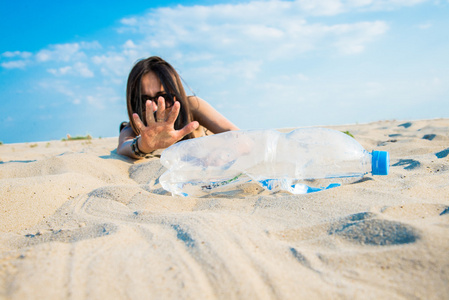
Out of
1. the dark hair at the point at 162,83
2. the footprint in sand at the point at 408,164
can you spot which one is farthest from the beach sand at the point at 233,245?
the dark hair at the point at 162,83

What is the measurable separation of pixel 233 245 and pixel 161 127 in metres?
1.28

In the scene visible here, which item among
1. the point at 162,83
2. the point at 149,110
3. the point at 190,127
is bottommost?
the point at 190,127

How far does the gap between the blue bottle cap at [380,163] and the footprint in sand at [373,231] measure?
1.76ft

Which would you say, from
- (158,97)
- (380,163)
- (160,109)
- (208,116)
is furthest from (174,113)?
(380,163)

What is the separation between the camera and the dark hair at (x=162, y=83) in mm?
2850

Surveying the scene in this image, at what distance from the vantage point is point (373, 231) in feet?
3.15

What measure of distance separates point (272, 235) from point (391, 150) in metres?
2.30

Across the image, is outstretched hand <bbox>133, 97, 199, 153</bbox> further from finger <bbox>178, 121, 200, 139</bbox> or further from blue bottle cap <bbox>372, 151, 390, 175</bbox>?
blue bottle cap <bbox>372, 151, 390, 175</bbox>

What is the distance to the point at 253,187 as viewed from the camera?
1743 millimetres

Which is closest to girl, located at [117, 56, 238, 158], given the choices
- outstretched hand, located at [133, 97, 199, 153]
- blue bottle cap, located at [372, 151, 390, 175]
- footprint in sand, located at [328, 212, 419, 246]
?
outstretched hand, located at [133, 97, 199, 153]

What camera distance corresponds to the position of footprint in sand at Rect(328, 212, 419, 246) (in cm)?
90

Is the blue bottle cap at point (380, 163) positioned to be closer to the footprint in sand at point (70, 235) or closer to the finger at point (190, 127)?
the finger at point (190, 127)

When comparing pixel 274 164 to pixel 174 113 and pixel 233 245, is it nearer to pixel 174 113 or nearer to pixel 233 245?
pixel 174 113

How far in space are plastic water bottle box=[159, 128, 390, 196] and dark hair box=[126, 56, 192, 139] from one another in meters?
1.01
